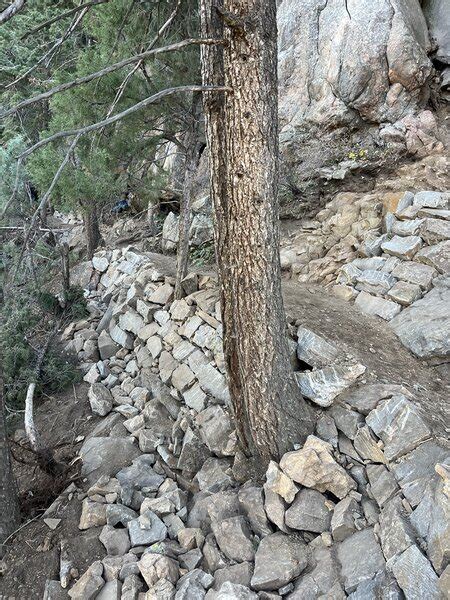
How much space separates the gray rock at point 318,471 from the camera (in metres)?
3.63

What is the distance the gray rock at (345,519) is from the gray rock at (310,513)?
0.28 feet

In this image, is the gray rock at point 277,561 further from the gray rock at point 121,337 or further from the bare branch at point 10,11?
the gray rock at point 121,337

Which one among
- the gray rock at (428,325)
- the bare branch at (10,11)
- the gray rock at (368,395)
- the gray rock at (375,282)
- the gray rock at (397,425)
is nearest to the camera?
the bare branch at (10,11)

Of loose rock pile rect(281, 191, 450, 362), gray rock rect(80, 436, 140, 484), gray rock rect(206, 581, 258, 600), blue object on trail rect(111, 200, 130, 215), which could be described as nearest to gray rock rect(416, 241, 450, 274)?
loose rock pile rect(281, 191, 450, 362)

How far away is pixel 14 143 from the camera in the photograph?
8.24 meters

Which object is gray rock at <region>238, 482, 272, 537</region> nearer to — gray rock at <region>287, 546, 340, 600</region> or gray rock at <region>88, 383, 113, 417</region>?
gray rock at <region>287, 546, 340, 600</region>

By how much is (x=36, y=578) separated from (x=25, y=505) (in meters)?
0.96

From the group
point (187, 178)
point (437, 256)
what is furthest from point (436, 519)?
point (187, 178)

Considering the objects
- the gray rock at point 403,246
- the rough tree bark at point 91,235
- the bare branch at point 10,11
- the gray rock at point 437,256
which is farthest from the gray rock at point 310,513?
the rough tree bark at point 91,235

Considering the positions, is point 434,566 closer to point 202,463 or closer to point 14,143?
point 202,463

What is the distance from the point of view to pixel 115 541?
12.9 ft

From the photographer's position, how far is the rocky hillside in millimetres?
3131

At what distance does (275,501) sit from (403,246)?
14.0ft

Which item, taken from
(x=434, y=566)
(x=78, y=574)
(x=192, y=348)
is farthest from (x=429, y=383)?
(x=78, y=574)
